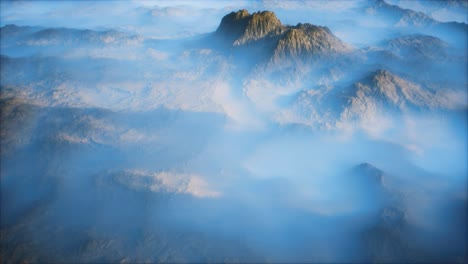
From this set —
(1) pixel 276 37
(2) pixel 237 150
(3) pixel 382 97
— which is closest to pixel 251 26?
(1) pixel 276 37

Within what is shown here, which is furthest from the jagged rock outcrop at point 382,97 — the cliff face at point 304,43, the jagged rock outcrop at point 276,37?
the jagged rock outcrop at point 276,37

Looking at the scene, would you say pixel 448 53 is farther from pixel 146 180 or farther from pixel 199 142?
pixel 146 180

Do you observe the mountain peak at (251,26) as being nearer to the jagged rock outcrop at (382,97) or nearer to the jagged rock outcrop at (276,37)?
the jagged rock outcrop at (276,37)

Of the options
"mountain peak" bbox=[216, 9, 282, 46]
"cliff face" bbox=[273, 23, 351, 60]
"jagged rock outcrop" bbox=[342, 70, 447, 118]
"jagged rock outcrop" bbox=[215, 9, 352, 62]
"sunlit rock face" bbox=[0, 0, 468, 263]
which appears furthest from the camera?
"mountain peak" bbox=[216, 9, 282, 46]

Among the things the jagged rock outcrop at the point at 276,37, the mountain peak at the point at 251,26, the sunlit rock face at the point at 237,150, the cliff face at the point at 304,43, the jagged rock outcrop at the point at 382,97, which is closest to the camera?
the sunlit rock face at the point at 237,150

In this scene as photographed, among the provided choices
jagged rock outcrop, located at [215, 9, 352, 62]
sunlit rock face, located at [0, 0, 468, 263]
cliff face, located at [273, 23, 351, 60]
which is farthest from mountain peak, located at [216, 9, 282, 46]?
cliff face, located at [273, 23, 351, 60]

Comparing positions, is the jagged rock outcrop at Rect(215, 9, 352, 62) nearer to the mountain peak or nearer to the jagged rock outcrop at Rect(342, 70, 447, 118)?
the mountain peak

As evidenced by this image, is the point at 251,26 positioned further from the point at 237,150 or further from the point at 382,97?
the point at 237,150

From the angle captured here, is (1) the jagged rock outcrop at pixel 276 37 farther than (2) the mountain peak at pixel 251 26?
No
